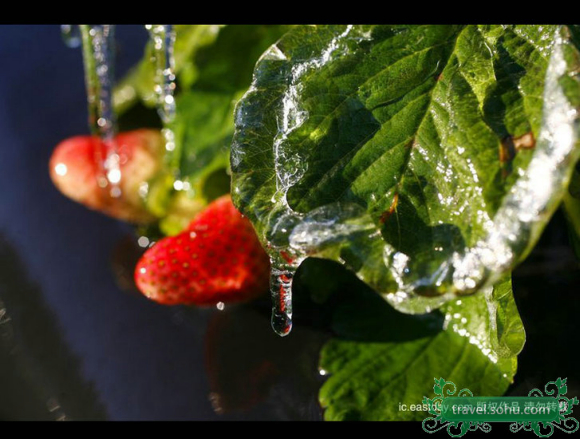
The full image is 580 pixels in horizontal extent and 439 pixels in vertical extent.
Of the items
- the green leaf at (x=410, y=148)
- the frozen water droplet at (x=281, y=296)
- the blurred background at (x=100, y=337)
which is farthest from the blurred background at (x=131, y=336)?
the green leaf at (x=410, y=148)

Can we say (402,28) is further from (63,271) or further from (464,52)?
(63,271)

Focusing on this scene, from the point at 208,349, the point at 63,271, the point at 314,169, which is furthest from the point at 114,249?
the point at 314,169

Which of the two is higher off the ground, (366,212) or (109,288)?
(366,212)

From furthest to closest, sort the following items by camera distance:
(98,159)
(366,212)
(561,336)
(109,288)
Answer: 1. (98,159)
2. (109,288)
3. (561,336)
4. (366,212)

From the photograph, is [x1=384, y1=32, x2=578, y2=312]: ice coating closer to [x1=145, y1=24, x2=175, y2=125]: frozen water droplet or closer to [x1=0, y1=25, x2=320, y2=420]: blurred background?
[x1=0, y1=25, x2=320, y2=420]: blurred background

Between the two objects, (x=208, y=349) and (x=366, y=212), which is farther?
(x=208, y=349)

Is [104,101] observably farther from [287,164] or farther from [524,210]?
[524,210]

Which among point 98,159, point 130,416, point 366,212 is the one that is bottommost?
point 130,416

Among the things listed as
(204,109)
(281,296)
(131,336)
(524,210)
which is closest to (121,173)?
(204,109)

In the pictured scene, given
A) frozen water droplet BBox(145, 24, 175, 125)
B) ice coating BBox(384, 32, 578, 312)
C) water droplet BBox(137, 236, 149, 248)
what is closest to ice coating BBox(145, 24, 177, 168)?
frozen water droplet BBox(145, 24, 175, 125)
